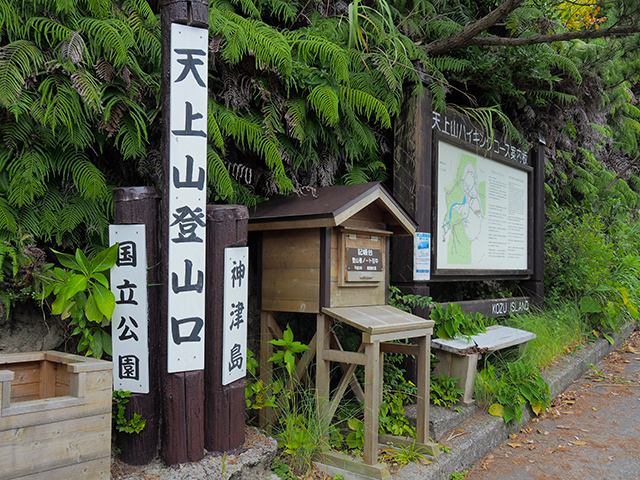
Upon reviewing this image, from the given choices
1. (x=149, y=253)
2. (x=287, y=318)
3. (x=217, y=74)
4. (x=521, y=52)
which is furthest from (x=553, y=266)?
(x=149, y=253)

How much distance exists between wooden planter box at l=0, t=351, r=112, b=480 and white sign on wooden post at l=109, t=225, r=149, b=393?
29 cm

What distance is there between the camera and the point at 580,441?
461 centimetres

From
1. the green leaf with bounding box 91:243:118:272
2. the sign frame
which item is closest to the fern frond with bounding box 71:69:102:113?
the green leaf with bounding box 91:243:118:272

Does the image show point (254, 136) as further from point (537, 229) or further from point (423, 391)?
point (537, 229)

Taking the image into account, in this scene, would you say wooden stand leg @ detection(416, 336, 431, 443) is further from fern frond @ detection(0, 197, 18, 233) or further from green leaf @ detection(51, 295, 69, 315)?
fern frond @ detection(0, 197, 18, 233)

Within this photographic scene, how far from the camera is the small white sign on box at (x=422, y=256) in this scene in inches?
192

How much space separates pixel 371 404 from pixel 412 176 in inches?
89.8

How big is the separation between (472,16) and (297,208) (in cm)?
401

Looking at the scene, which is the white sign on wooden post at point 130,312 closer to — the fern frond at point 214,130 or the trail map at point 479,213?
the fern frond at point 214,130

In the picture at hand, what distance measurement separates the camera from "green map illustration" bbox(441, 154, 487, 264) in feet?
17.8

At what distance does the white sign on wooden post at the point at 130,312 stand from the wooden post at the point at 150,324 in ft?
0.12

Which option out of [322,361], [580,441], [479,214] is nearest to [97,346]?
[322,361]

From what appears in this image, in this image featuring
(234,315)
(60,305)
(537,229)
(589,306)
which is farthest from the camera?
(589,306)

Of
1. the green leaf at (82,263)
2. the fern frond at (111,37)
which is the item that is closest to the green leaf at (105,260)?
the green leaf at (82,263)
